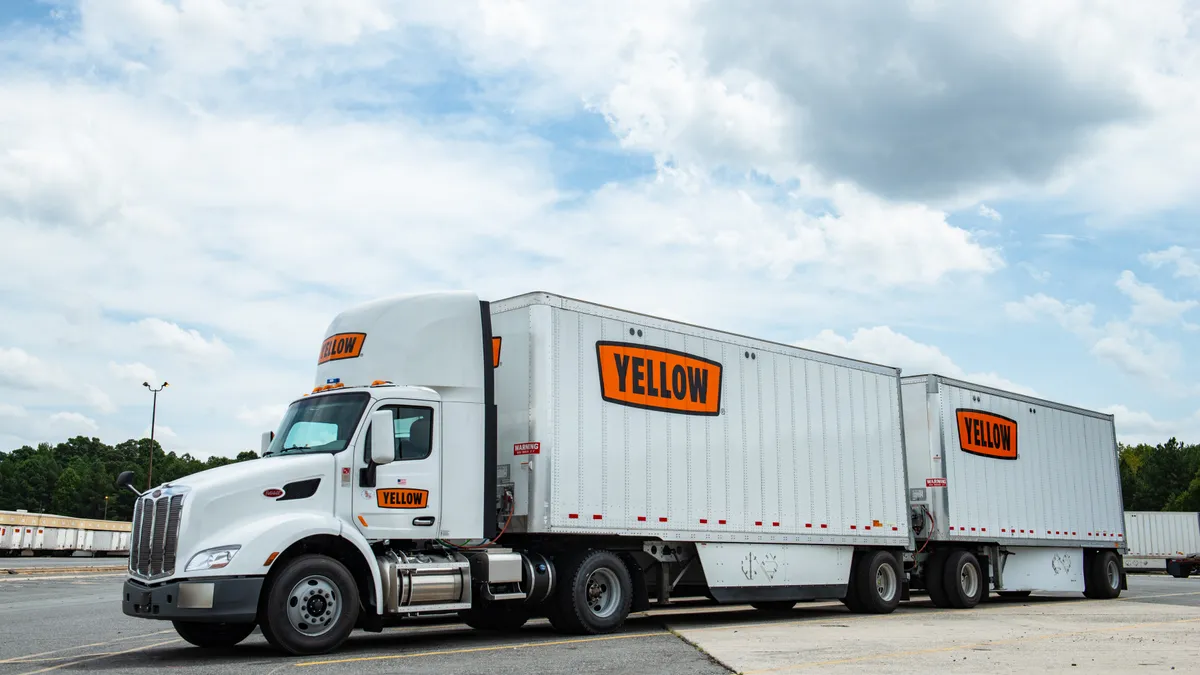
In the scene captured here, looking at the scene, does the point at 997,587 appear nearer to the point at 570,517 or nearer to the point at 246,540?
the point at 570,517

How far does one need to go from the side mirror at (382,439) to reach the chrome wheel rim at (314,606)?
136cm

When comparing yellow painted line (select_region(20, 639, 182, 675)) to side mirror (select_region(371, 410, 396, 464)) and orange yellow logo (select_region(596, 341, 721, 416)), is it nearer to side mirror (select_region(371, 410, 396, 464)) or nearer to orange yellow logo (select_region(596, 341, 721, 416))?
side mirror (select_region(371, 410, 396, 464))

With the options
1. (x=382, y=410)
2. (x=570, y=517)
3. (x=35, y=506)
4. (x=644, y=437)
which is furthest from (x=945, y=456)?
(x=35, y=506)

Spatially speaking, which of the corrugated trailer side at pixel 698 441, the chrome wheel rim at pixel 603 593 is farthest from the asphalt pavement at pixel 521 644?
the corrugated trailer side at pixel 698 441

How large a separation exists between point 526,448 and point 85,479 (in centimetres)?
12023

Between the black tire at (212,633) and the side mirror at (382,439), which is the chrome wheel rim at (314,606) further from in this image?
the side mirror at (382,439)

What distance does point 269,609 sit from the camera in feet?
34.4

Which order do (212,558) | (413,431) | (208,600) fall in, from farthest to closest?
1. (413,431)
2. (212,558)
3. (208,600)

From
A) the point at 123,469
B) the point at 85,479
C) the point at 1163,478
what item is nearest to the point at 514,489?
the point at 123,469

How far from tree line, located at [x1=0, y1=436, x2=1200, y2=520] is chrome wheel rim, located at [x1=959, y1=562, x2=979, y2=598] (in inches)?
3044

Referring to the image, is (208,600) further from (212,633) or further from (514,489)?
(514,489)

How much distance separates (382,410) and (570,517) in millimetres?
2714

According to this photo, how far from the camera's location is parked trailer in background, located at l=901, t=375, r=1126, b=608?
19.2 metres

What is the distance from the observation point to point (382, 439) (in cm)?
1139
